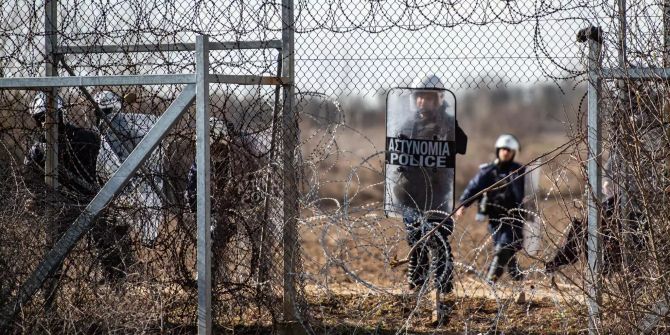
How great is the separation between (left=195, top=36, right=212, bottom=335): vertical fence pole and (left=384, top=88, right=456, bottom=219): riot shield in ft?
6.05

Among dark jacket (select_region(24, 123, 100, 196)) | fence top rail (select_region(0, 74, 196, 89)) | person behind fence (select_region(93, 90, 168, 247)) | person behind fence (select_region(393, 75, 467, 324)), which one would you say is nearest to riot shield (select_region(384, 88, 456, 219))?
person behind fence (select_region(393, 75, 467, 324))

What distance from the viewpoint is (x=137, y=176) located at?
22.4 ft

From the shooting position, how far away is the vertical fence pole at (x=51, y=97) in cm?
732

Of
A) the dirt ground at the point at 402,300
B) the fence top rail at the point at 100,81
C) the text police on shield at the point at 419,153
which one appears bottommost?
the dirt ground at the point at 402,300

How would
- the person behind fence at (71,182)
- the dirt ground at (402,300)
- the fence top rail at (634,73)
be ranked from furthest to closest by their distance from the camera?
the person behind fence at (71,182) → the dirt ground at (402,300) → the fence top rail at (634,73)

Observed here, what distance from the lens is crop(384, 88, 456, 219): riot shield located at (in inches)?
290

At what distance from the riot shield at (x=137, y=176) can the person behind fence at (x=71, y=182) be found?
0.52ft

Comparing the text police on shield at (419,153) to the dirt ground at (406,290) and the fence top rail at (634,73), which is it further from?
the fence top rail at (634,73)

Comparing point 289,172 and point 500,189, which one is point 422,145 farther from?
point 500,189

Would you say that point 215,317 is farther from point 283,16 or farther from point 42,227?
point 283,16

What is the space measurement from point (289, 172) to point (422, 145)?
1146mm

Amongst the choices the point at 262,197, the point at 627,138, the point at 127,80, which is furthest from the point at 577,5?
the point at 127,80

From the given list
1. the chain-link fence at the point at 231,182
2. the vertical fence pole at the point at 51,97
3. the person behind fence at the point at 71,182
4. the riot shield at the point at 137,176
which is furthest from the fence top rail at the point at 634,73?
the vertical fence pole at the point at 51,97

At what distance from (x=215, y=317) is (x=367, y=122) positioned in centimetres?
3414
